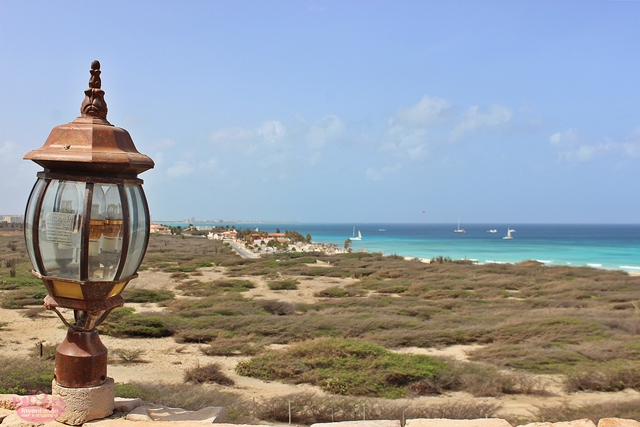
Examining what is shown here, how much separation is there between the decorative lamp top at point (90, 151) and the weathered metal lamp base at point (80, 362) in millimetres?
834

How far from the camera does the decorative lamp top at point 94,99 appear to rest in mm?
2469

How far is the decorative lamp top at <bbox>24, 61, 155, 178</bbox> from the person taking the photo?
2242mm

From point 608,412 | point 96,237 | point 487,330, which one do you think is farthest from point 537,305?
point 96,237

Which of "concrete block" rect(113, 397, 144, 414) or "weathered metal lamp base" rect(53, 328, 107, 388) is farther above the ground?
"weathered metal lamp base" rect(53, 328, 107, 388)

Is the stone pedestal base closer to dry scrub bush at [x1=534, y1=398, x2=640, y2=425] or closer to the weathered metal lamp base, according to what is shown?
the weathered metal lamp base

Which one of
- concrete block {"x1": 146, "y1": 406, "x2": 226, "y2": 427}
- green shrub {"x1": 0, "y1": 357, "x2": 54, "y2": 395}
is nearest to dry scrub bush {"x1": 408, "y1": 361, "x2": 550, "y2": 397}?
concrete block {"x1": 146, "y1": 406, "x2": 226, "y2": 427}

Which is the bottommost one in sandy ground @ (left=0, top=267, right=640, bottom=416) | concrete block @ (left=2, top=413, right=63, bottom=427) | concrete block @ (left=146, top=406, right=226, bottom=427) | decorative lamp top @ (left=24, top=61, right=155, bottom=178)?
sandy ground @ (left=0, top=267, right=640, bottom=416)

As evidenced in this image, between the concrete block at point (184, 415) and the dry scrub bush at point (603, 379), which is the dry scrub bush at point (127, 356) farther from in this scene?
the dry scrub bush at point (603, 379)

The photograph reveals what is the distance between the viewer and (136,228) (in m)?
2.47

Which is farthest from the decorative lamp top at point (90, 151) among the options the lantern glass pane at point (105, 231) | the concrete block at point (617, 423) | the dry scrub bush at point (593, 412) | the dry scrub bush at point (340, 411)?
the dry scrub bush at point (593, 412)

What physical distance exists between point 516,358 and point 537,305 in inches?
300

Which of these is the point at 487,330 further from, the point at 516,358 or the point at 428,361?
the point at 428,361

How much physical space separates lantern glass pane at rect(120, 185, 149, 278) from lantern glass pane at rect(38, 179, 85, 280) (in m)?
0.23

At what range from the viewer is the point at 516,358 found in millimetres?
7887
